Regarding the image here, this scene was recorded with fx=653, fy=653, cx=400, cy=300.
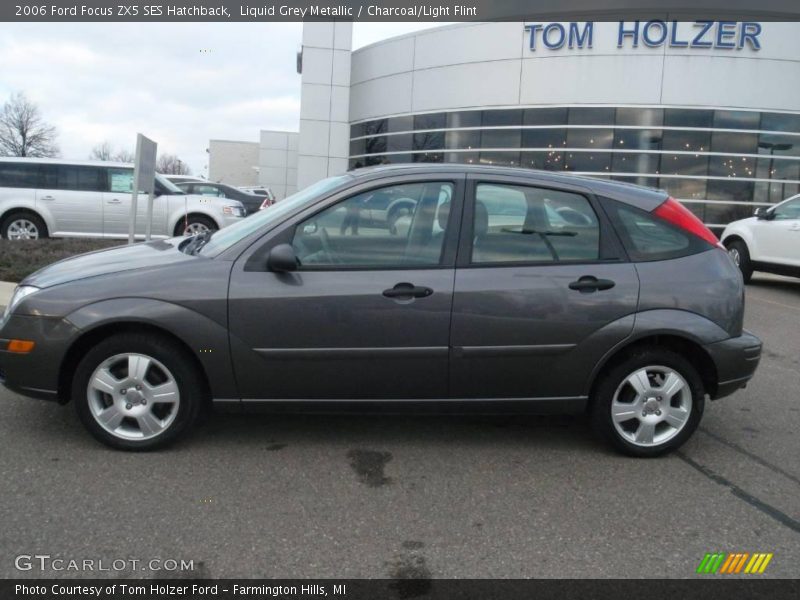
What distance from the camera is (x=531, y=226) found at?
3.79m

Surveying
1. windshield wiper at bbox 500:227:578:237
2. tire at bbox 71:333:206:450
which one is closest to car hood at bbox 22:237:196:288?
tire at bbox 71:333:206:450

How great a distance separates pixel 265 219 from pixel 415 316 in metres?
1.10

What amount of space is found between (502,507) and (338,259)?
157 cm

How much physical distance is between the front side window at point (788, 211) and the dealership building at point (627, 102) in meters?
10.8

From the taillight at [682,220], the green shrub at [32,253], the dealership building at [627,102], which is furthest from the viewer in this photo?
the dealership building at [627,102]

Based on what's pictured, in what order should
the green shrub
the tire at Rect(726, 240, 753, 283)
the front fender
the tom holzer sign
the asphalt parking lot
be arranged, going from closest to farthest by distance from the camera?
the asphalt parking lot
the front fender
the green shrub
the tire at Rect(726, 240, 753, 283)
the tom holzer sign

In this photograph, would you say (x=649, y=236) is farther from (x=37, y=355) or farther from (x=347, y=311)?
(x=37, y=355)

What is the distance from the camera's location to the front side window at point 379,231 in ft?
12.0

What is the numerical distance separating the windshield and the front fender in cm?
42

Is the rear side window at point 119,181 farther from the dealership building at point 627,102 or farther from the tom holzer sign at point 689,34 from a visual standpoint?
the tom holzer sign at point 689,34

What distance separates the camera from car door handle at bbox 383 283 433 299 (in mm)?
3551

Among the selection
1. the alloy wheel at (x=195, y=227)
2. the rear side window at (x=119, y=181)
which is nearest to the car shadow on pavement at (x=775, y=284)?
the alloy wheel at (x=195, y=227)

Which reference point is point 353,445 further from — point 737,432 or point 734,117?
point 734,117

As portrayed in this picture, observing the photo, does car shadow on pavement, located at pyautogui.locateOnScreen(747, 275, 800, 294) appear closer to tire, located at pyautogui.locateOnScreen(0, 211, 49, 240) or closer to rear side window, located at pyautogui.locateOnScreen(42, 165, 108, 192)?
rear side window, located at pyautogui.locateOnScreen(42, 165, 108, 192)
